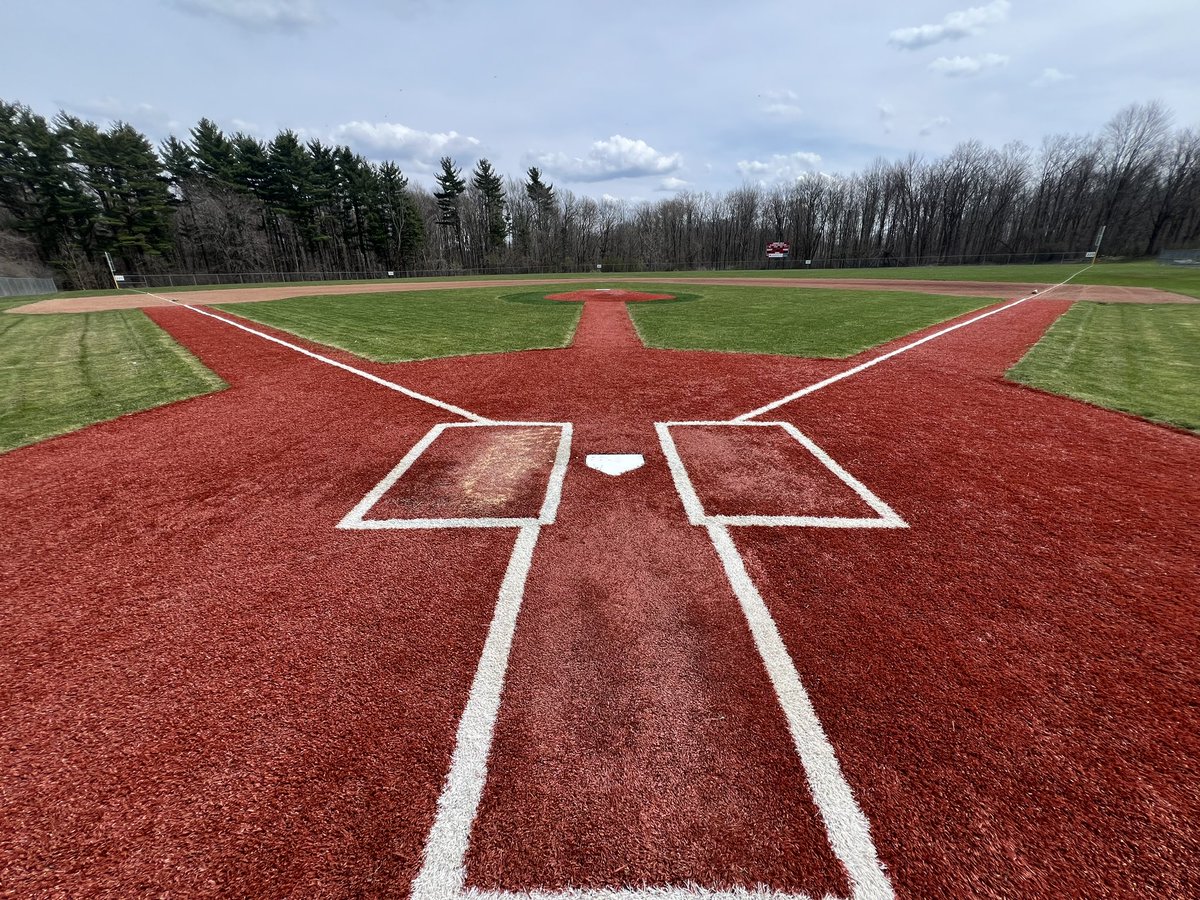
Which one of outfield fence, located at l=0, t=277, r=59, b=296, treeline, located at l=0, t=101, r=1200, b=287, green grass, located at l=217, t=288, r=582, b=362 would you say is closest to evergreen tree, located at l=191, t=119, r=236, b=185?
treeline, located at l=0, t=101, r=1200, b=287

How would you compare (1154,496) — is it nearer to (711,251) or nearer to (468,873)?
(468,873)

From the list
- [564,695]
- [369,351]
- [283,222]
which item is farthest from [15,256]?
[564,695]

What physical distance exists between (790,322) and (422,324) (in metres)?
11.2

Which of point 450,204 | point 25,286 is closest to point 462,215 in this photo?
point 450,204

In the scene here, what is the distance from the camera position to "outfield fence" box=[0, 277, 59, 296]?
33.8 meters

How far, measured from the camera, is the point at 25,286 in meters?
35.7

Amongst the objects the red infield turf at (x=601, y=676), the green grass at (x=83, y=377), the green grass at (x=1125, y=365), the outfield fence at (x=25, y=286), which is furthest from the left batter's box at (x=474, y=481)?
the outfield fence at (x=25, y=286)

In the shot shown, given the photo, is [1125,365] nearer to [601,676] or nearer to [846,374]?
[846,374]

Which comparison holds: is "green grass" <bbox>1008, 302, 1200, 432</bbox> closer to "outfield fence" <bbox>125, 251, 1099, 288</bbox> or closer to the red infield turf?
the red infield turf

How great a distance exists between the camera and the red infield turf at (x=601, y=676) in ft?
5.94

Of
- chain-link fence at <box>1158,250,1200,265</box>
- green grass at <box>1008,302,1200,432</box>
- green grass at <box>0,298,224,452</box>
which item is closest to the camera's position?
green grass at <box>0,298,224,452</box>

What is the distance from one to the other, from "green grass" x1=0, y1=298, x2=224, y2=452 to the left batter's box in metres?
4.73

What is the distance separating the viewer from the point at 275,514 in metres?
4.11

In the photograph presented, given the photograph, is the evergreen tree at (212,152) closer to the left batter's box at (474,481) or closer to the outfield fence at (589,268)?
the outfield fence at (589,268)
